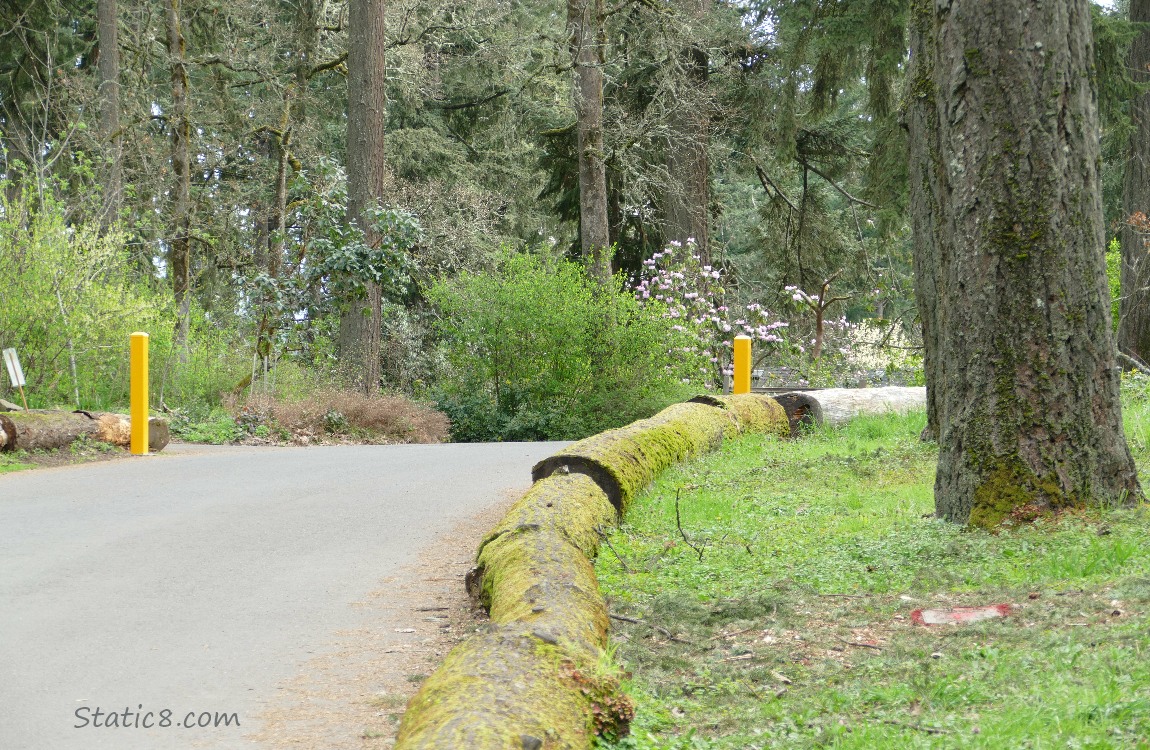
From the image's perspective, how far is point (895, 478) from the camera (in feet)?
33.4

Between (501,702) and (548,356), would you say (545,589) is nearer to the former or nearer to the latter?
(501,702)

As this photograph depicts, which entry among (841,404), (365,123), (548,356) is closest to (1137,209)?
(841,404)

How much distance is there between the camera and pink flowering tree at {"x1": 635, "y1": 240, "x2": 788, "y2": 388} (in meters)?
23.0

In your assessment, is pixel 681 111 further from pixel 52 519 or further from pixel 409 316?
pixel 52 519

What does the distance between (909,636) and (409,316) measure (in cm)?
2658

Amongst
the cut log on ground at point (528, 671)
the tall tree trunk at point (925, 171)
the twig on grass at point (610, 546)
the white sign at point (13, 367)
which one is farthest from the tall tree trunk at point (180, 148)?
the cut log on ground at point (528, 671)

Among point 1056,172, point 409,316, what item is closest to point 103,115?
point 409,316

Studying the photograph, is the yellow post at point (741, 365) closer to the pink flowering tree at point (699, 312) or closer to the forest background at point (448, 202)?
the forest background at point (448, 202)

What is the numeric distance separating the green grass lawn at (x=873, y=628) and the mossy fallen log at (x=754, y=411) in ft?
18.9

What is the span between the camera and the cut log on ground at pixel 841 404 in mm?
16297

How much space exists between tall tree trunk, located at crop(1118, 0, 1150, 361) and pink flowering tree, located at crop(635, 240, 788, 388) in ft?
23.0

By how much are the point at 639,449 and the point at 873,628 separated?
499 centimetres

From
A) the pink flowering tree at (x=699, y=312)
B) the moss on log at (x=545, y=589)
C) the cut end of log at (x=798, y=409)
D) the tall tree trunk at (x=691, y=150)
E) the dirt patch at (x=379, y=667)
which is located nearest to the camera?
the dirt patch at (x=379, y=667)

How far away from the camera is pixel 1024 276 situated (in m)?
6.93
